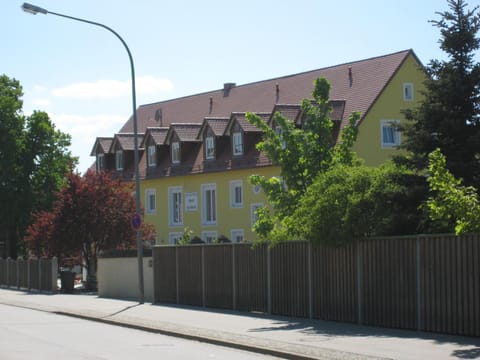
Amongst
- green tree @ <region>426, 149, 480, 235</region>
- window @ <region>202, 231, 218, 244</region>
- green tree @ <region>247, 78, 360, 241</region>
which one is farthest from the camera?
window @ <region>202, 231, 218, 244</region>

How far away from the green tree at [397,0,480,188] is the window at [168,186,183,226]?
35.3 meters

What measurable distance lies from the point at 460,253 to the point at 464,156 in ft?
13.7

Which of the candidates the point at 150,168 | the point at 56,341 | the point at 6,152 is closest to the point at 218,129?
the point at 150,168

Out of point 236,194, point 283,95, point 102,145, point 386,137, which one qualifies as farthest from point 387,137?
point 102,145

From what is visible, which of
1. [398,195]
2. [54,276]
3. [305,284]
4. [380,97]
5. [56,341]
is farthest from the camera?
[380,97]

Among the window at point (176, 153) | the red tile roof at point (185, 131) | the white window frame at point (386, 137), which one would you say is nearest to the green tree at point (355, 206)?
the white window frame at point (386, 137)

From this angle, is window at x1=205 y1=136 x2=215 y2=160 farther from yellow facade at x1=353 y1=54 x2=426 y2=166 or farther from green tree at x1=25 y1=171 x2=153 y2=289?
green tree at x1=25 y1=171 x2=153 y2=289

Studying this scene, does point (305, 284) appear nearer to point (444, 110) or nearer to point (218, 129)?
point (444, 110)

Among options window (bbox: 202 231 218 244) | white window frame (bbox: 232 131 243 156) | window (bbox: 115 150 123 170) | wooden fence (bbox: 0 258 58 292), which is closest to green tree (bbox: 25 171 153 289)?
wooden fence (bbox: 0 258 58 292)

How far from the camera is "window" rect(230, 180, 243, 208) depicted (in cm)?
5041

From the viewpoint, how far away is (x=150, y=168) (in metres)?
57.7

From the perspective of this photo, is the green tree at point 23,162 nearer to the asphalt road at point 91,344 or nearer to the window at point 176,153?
the window at point 176,153

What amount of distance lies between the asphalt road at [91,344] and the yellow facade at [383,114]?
974 inches

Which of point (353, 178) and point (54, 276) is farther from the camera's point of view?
point (54, 276)
